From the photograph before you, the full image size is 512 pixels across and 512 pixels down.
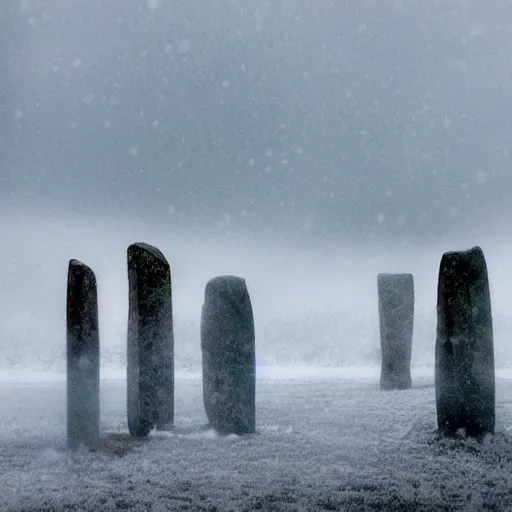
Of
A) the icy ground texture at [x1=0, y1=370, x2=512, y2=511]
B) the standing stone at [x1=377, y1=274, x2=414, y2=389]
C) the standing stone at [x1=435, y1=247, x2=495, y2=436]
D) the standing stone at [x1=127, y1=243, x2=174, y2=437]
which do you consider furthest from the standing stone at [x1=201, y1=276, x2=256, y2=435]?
the standing stone at [x1=377, y1=274, x2=414, y2=389]

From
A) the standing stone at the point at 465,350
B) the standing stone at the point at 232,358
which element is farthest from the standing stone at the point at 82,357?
the standing stone at the point at 465,350

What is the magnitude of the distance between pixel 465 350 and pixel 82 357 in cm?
550

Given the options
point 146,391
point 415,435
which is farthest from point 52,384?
point 415,435

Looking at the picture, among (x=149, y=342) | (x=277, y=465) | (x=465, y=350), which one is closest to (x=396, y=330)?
(x=465, y=350)

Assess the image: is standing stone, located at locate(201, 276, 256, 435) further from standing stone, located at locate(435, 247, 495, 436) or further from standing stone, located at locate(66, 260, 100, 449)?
standing stone, located at locate(435, 247, 495, 436)

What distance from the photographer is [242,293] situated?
38.1 feet

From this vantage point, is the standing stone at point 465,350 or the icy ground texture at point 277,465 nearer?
the icy ground texture at point 277,465

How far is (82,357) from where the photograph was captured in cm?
1054

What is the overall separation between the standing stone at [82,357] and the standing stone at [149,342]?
2.95ft

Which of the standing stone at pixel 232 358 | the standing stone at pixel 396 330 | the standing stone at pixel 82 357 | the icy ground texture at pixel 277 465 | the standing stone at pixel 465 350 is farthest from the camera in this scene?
→ the standing stone at pixel 396 330

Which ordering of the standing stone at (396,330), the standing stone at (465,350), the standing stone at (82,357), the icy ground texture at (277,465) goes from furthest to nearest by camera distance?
the standing stone at (396,330) < the standing stone at (465,350) < the standing stone at (82,357) < the icy ground texture at (277,465)

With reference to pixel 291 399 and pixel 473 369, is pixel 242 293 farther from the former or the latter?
pixel 291 399

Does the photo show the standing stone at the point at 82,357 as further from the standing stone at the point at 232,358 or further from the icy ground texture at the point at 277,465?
the standing stone at the point at 232,358

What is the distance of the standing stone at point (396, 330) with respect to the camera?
18.1 meters
